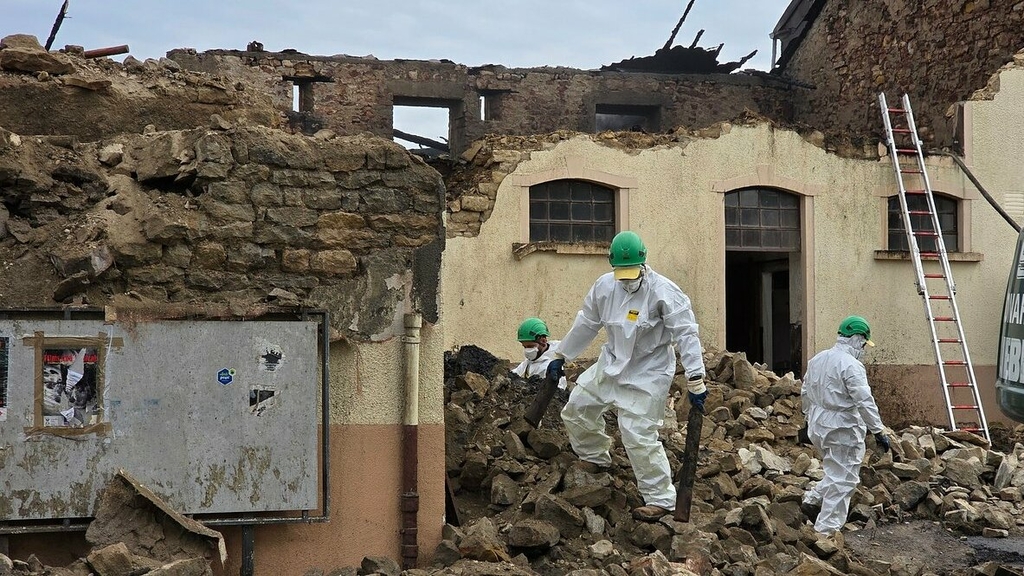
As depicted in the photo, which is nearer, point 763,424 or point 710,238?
point 763,424

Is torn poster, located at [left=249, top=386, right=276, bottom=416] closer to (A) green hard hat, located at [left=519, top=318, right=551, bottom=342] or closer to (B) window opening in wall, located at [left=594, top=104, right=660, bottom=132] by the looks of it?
(A) green hard hat, located at [left=519, top=318, right=551, bottom=342]

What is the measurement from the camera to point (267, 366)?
6633mm

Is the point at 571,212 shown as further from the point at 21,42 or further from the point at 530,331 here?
the point at 21,42

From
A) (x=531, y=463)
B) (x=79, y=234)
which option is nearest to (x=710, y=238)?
(x=531, y=463)

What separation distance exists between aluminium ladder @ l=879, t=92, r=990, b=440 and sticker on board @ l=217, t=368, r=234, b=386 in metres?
9.95

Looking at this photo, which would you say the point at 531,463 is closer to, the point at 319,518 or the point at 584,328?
the point at 584,328

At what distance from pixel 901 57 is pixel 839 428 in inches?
386

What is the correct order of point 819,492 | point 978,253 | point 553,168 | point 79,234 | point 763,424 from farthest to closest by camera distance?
point 978,253 → point 553,168 → point 763,424 → point 819,492 → point 79,234

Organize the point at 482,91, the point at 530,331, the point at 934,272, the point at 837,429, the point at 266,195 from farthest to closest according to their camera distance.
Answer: the point at 482,91 → the point at 934,272 → the point at 530,331 → the point at 837,429 → the point at 266,195

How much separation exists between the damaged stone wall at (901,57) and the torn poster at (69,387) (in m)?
10.9

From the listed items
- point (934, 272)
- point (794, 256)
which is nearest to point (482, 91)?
point (794, 256)

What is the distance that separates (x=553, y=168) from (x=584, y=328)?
529 centimetres

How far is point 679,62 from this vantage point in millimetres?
21594

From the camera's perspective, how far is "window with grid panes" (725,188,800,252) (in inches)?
580
